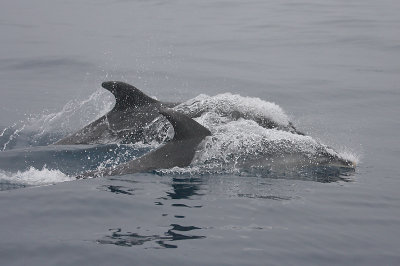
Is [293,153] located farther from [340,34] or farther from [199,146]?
[340,34]

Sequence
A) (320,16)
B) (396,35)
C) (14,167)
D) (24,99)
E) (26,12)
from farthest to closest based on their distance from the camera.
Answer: (26,12) → (320,16) → (396,35) → (24,99) → (14,167)

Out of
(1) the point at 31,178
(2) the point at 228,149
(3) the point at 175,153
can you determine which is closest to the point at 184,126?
(3) the point at 175,153

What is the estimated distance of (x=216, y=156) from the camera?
11.9m

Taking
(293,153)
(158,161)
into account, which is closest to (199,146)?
(158,161)

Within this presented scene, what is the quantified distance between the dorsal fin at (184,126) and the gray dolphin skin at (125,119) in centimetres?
253

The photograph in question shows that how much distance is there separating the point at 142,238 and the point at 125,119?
6174 millimetres

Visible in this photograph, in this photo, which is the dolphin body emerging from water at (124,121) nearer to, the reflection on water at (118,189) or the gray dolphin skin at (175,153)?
the gray dolphin skin at (175,153)

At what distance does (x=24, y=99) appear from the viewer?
65.3ft

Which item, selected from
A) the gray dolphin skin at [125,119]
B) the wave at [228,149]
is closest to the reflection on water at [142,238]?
the wave at [228,149]

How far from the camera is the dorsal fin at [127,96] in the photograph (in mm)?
14117

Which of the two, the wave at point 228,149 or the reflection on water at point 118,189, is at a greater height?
the wave at point 228,149

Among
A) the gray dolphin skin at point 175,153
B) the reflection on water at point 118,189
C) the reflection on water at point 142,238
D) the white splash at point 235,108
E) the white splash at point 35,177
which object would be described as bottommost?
the reflection on water at point 142,238

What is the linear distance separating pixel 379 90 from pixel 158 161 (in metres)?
10.2

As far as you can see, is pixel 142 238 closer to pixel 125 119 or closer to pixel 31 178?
pixel 31 178
